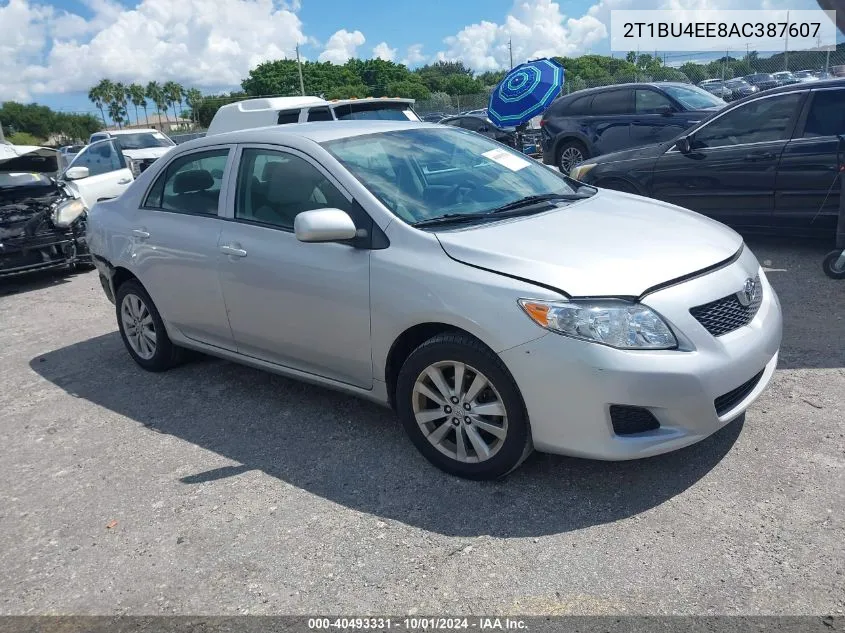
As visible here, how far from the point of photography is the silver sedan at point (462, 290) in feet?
9.84

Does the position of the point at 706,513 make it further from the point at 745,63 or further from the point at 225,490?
the point at 745,63

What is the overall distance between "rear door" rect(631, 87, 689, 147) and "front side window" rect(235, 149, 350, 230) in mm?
8376

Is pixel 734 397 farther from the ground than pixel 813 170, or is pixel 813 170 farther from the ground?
pixel 813 170

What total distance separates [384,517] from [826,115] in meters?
6.09

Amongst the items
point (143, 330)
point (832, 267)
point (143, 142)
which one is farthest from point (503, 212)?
point (143, 142)

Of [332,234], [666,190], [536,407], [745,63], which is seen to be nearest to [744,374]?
[536,407]

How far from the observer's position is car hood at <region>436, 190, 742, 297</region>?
3076mm

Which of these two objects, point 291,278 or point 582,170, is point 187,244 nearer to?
point 291,278

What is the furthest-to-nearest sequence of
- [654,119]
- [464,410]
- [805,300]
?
[654,119], [805,300], [464,410]

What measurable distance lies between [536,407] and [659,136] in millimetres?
9360

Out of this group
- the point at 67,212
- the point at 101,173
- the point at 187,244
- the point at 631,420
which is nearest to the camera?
the point at 631,420

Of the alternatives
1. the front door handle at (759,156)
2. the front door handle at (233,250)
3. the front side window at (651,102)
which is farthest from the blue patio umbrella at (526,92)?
the front door handle at (233,250)

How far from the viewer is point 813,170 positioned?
6727 mm

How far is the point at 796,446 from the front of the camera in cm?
349
